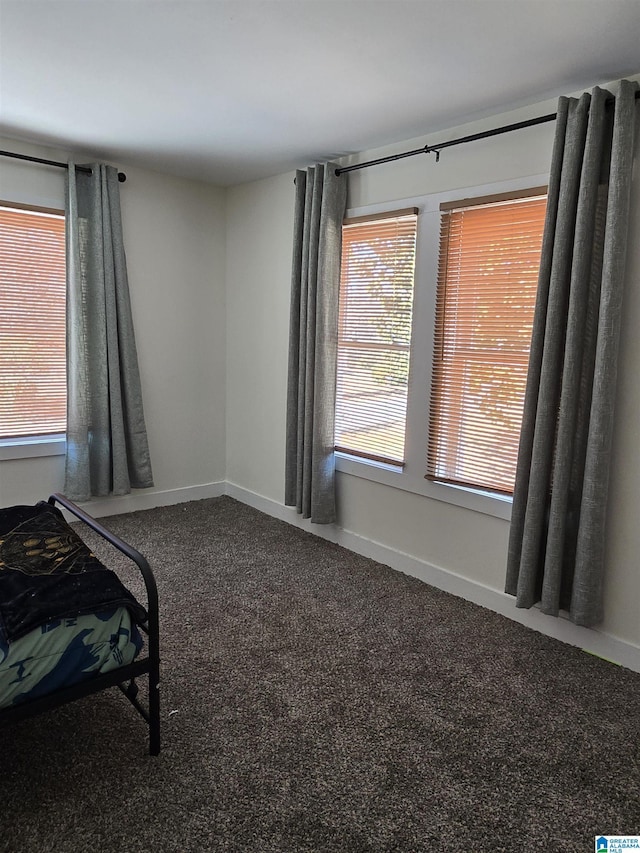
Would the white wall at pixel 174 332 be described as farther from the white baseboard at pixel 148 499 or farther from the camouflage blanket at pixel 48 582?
the camouflage blanket at pixel 48 582

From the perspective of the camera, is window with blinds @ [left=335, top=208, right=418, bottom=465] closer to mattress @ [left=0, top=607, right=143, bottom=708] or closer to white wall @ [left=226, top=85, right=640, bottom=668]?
white wall @ [left=226, top=85, right=640, bottom=668]

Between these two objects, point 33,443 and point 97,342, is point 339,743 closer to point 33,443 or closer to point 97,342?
point 33,443

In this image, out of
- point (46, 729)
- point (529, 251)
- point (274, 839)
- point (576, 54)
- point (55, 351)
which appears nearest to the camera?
point (274, 839)

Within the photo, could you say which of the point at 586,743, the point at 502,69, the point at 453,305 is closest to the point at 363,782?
the point at 586,743

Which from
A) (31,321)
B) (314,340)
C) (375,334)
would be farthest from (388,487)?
(31,321)

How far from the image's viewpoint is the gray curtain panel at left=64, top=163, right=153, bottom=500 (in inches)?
157

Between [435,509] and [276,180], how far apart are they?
2.57 m

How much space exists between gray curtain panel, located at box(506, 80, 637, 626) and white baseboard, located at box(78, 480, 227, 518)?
2.85 metres

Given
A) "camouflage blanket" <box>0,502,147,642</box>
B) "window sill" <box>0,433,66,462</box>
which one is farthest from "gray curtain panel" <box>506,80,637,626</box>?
"window sill" <box>0,433,66,462</box>

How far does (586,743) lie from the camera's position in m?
2.15

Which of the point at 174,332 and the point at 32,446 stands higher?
the point at 174,332

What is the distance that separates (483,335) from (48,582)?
230cm

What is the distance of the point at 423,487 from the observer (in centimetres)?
346

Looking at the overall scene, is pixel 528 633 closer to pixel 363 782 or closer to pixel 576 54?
pixel 363 782
